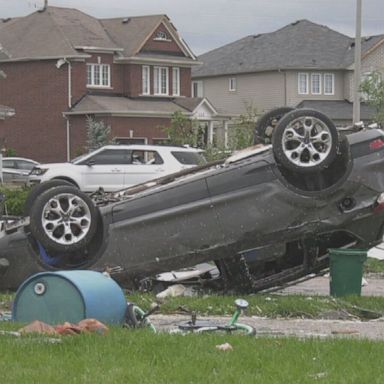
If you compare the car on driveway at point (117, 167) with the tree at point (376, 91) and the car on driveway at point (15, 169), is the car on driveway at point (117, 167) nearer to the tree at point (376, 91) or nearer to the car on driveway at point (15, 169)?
the tree at point (376, 91)

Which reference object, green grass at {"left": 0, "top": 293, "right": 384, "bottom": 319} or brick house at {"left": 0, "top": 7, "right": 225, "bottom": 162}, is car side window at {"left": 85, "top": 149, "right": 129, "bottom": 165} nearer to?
green grass at {"left": 0, "top": 293, "right": 384, "bottom": 319}

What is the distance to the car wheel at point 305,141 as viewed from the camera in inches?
450

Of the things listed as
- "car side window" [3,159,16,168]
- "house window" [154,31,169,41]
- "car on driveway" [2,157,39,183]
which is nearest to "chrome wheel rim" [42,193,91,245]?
"car on driveway" [2,157,39,183]

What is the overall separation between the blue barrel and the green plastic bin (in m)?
3.65

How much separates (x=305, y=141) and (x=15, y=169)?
32.7 meters

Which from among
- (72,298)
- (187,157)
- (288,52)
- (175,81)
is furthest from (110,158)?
(288,52)

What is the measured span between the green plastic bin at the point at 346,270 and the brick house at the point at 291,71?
49.8 metres

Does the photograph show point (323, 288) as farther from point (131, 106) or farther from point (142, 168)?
point (131, 106)

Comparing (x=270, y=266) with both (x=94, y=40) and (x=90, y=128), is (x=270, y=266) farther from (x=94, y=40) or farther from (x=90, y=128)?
(x=94, y=40)

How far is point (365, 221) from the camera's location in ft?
39.3

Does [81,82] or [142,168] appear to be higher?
[81,82]

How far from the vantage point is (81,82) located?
175 ft

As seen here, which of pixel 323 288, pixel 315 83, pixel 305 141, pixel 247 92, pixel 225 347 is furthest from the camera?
pixel 247 92

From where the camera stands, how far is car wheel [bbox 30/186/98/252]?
11.6 meters
